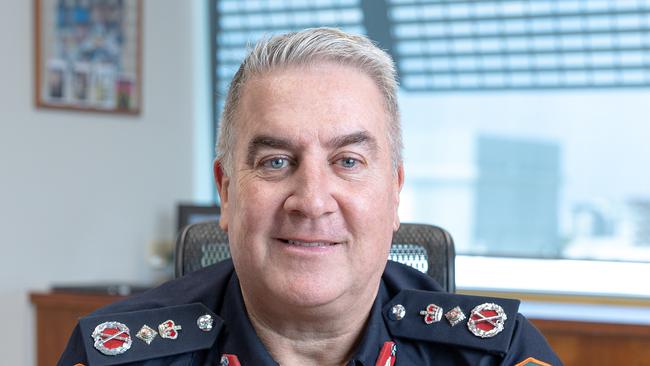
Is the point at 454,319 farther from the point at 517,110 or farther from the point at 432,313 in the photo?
the point at 517,110

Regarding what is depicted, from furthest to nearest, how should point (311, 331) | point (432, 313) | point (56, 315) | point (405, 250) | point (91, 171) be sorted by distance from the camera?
point (91, 171) → point (56, 315) → point (405, 250) → point (432, 313) → point (311, 331)

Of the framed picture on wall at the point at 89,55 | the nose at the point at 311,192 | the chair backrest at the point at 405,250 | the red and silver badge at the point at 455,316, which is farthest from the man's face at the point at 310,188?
the framed picture on wall at the point at 89,55

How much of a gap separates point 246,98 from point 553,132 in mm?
3404

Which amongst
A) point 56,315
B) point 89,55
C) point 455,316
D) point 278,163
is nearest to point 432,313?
point 455,316

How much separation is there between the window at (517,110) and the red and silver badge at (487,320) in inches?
113

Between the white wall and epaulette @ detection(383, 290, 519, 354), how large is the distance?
2.20m

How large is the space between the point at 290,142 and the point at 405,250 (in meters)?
0.53

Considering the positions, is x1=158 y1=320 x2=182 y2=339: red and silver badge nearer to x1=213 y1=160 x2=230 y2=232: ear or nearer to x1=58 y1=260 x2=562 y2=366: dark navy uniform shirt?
x1=58 y1=260 x2=562 y2=366: dark navy uniform shirt

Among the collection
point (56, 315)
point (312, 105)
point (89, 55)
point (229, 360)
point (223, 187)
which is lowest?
point (56, 315)

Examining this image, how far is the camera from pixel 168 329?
1.64 m

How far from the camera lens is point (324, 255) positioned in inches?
57.9

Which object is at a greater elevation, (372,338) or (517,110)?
(517,110)

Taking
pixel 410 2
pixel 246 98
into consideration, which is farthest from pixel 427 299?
pixel 410 2

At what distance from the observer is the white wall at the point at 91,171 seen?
3561mm
